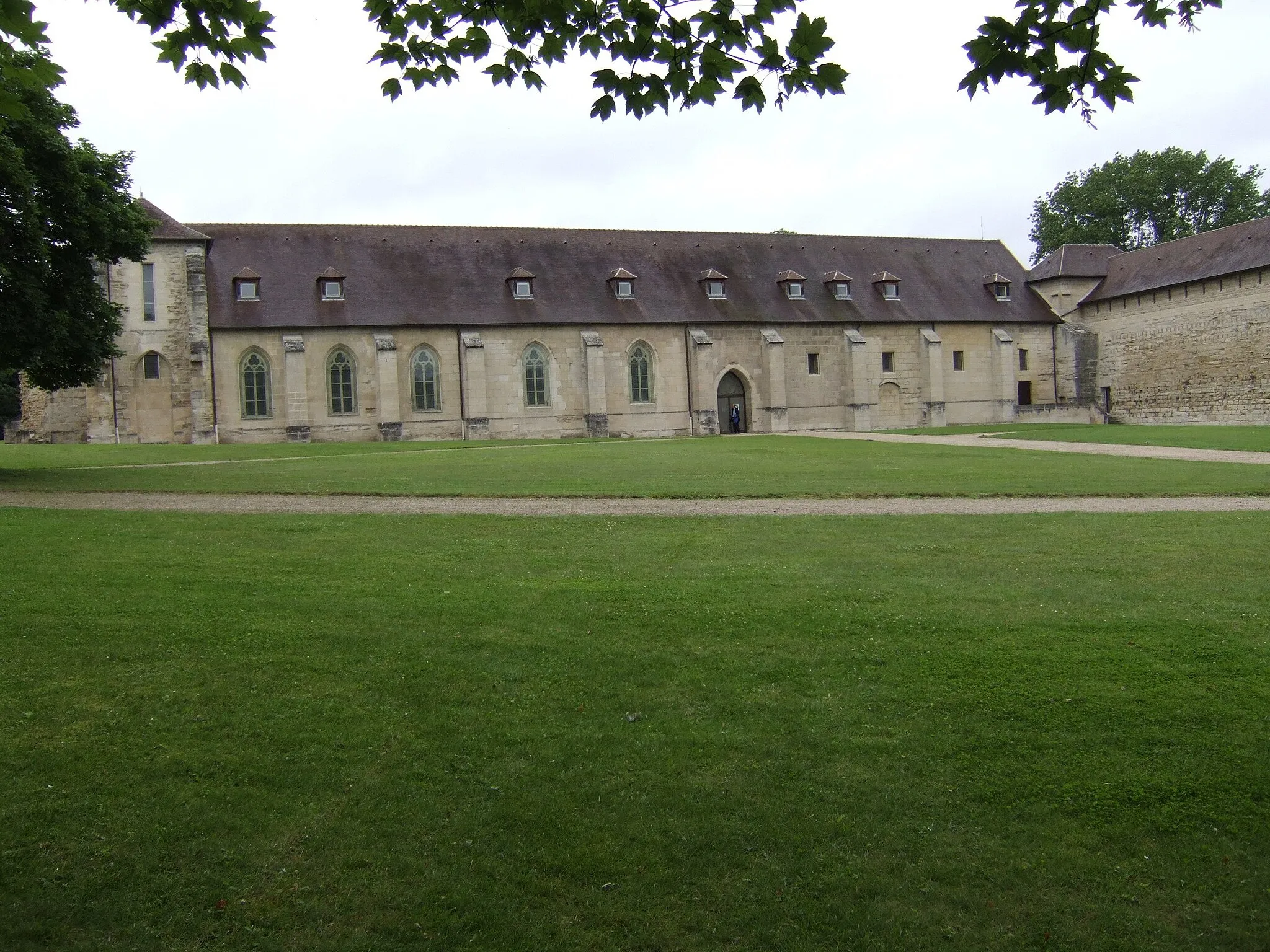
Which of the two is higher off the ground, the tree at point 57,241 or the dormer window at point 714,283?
the dormer window at point 714,283

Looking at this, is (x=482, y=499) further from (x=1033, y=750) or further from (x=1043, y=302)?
(x=1043, y=302)

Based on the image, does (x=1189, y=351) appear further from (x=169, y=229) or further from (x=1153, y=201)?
(x=169, y=229)

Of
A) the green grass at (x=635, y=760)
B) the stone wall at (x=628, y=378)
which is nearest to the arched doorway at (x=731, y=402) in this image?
the stone wall at (x=628, y=378)

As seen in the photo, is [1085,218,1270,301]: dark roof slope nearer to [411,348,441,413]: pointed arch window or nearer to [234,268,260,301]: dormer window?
[411,348,441,413]: pointed arch window

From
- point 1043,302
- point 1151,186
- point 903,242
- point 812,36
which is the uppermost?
point 1151,186

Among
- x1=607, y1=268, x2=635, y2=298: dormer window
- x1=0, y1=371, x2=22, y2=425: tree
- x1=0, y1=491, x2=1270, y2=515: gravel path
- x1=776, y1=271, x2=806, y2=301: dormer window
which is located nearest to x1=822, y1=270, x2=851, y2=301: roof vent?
x1=776, y1=271, x2=806, y2=301: dormer window

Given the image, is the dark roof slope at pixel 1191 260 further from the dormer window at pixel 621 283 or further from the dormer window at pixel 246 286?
the dormer window at pixel 246 286

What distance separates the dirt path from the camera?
26.1m

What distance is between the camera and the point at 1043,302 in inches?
2162

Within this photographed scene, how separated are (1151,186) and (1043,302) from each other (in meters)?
21.9

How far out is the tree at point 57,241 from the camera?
2095cm

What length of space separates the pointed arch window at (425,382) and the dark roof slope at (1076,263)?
1294 inches

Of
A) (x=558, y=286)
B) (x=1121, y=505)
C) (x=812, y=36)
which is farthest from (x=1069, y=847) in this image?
(x=558, y=286)

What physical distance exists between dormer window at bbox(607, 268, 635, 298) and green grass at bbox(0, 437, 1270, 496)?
16.1 meters
